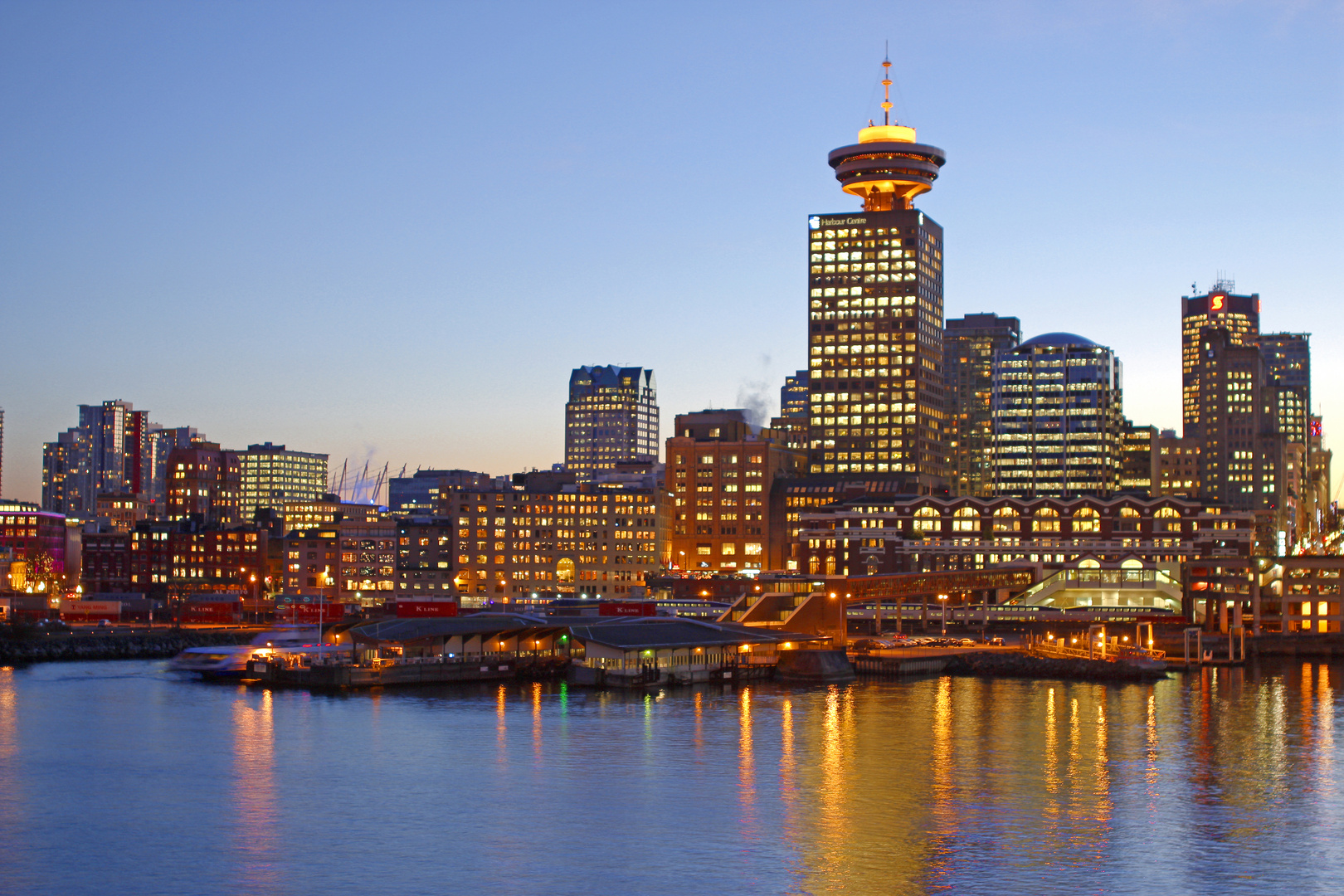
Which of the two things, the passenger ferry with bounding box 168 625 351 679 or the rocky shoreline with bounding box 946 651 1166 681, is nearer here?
the rocky shoreline with bounding box 946 651 1166 681

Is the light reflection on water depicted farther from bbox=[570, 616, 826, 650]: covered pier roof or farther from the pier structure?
Answer: the pier structure

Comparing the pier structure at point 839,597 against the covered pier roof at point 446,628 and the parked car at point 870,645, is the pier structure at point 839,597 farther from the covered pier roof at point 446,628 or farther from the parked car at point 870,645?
the covered pier roof at point 446,628

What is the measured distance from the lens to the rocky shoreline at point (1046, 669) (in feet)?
398

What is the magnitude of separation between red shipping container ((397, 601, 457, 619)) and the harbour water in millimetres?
54770

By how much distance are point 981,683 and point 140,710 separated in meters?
59.7

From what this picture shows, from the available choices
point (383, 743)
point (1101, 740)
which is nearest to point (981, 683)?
point (1101, 740)

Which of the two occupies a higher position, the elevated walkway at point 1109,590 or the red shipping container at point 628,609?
the elevated walkway at point 1109,590

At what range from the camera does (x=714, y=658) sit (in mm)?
121250

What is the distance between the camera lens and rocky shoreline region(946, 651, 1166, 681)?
12119 centimetres

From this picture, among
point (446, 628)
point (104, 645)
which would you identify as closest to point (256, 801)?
point (446, 628)

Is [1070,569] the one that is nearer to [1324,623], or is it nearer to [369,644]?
[1324,623]

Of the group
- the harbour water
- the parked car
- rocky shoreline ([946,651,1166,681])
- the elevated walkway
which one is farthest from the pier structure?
the harbour water

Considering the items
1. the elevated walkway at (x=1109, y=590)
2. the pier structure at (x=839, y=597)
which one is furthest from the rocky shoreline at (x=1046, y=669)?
the elevated walkway at (x=1109, y=590)

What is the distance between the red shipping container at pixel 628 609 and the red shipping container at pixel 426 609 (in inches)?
631
